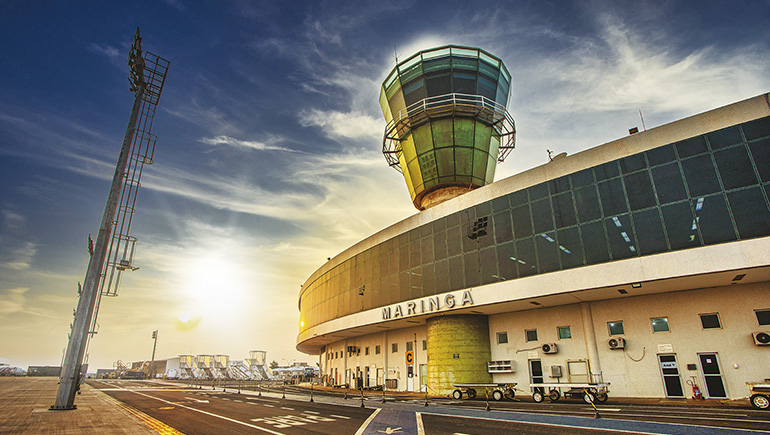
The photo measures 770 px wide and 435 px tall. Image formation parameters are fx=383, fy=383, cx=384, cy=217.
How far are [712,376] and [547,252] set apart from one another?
32.8ft

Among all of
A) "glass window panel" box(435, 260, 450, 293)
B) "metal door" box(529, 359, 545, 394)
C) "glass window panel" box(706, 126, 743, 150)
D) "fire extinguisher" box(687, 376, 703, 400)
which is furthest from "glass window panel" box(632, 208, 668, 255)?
"glass window panel" box(435, 260, 450, 293)

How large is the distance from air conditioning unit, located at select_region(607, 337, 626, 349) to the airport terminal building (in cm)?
8

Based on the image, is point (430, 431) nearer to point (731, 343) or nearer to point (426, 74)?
point (731, 343)

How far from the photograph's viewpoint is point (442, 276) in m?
30.0

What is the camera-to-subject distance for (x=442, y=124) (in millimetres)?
38281

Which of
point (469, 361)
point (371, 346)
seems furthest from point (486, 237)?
point (371, 346)

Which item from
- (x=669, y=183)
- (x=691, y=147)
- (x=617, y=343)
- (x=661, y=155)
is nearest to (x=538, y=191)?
(x=661, y=155)

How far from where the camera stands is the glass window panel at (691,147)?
1982cm

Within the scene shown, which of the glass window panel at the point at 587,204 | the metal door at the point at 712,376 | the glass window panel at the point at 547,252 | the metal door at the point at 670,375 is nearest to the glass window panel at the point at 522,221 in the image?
the glass window panel at the point at 547,252

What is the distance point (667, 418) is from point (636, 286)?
8.58 meters

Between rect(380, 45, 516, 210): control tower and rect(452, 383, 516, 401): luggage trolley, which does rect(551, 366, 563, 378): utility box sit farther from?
rect(380, 45, 516, 210): control tower

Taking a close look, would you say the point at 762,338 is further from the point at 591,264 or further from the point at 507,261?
the point at 507,261

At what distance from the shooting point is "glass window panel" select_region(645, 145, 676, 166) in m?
20.6

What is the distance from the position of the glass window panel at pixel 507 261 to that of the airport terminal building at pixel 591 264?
98 mm
